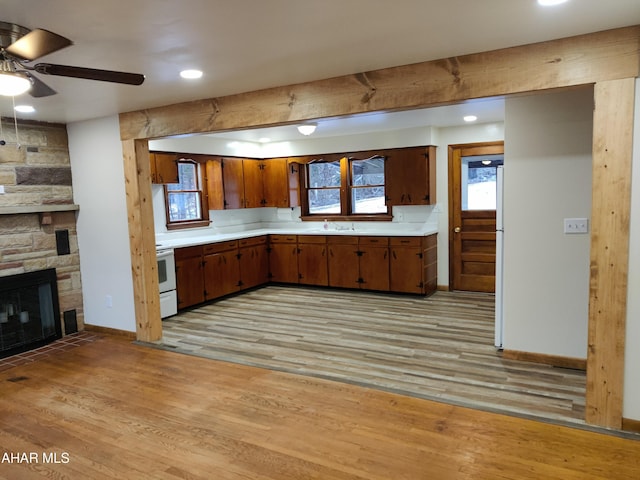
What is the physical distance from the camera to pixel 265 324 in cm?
532

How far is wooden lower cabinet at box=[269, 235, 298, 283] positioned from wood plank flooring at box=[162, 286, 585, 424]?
570 mm

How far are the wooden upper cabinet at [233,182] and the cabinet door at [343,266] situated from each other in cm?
167

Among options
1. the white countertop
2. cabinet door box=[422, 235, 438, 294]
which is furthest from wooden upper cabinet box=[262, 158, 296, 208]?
cabinet door box=[422, 235, 438, 294]

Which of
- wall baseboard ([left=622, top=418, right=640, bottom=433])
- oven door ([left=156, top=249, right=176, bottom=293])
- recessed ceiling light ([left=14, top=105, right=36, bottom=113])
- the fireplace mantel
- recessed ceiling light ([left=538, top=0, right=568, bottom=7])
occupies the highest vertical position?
recessed ceiling light ([left=14, top=105, right=36, bottom=113])

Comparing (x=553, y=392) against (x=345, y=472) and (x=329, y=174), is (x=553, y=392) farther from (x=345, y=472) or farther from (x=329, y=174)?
(x=329, y=174)

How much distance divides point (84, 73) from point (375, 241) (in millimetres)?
4799

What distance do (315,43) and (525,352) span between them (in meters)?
3.04

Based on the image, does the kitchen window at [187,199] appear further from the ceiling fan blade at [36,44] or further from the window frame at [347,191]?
the ceiling fan blade at [36,44]

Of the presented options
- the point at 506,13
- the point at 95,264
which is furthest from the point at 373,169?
the point at 506,13

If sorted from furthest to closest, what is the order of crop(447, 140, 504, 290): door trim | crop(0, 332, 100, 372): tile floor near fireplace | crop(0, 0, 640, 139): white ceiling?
crop(447, 140, 504, 290): door trim → crop(0, 332, 100, 372): tile floor near fireplace → crop(0, 0, 640, 139): white ceiling

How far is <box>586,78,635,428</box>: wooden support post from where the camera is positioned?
261 cm

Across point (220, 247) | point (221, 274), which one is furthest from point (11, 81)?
point (221, 274)

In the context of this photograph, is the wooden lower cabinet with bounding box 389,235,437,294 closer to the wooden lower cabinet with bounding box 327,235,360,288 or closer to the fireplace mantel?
the wooden lower cabinet with bounding box 327,235,360,288

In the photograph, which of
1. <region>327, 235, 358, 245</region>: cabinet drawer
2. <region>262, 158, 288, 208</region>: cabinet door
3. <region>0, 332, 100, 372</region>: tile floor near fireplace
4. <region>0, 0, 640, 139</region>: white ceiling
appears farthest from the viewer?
<region>262, 158, 288, 208</region>: cabinet door
